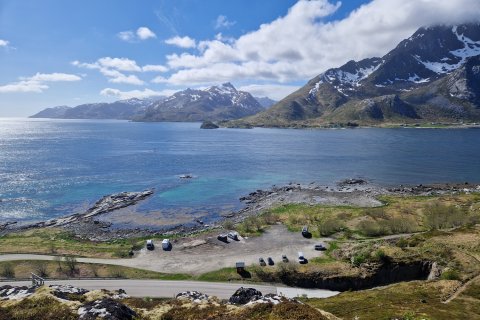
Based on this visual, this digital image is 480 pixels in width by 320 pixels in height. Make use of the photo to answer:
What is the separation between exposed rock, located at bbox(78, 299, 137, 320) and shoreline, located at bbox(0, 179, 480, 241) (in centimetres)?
5970

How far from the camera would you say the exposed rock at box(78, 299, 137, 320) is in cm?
2584

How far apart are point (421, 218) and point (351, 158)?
105 metres

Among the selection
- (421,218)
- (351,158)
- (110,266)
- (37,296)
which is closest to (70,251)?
(110,266)

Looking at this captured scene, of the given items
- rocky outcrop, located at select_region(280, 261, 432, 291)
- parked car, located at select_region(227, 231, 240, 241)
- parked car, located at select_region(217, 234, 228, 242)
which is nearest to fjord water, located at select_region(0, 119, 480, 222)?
parked car, located at select_region(227, 231, 240, 241)

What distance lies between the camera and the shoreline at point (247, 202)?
91.9 meters

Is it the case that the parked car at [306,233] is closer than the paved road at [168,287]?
No

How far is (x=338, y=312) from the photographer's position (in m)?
39.1

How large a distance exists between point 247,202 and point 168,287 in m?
62.5

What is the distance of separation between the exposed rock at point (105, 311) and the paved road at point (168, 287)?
26.3m

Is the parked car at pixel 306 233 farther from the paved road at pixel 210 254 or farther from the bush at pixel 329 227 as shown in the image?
the bush at pixel 329 227

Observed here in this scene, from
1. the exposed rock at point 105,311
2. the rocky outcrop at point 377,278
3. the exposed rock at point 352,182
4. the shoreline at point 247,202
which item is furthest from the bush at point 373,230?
the exposed rock at point 105,311

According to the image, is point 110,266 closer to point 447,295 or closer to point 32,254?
point 32,254

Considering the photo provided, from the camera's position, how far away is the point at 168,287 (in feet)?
180

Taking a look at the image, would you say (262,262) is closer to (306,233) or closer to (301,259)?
(301,259)
